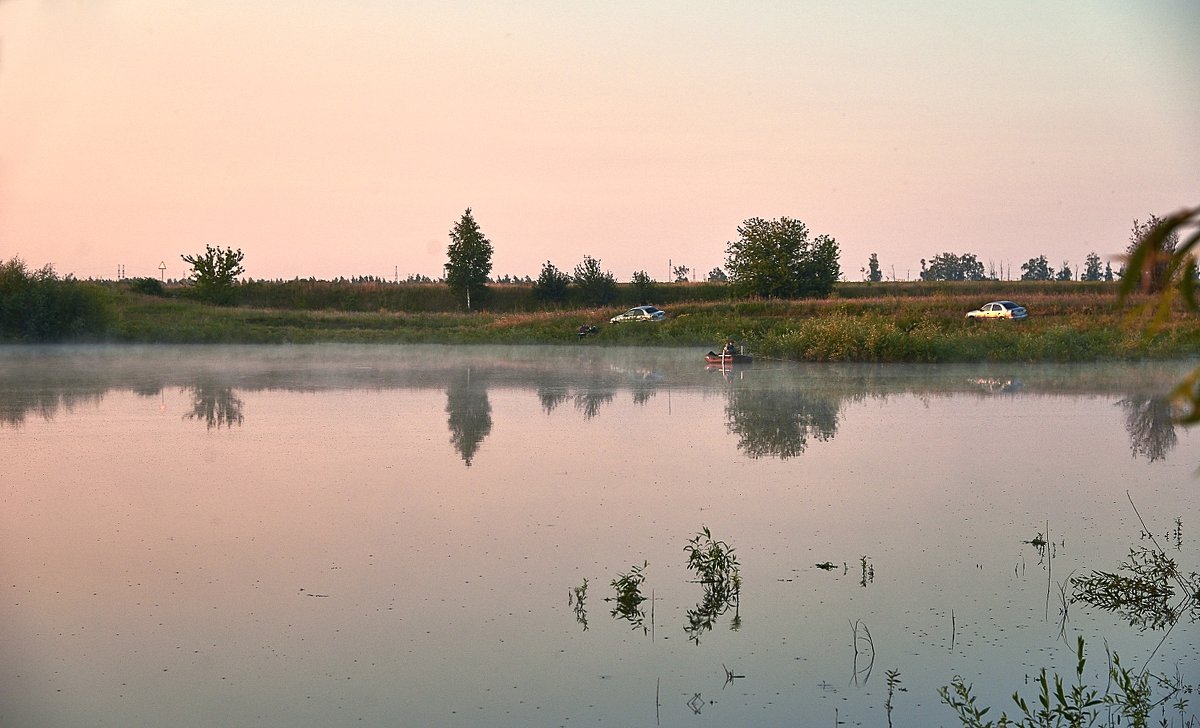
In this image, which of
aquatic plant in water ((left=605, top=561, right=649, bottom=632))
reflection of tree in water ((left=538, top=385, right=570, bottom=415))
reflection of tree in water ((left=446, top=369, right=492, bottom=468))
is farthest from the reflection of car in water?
aquatic plant in water ((left=605, top=561, right=649, bottom=632))

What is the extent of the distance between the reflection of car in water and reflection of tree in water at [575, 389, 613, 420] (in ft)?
25.2

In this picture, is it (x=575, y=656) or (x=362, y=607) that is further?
(x=362, y=607)

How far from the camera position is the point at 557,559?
9.11 m

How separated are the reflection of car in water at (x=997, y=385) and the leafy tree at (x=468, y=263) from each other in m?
47.1

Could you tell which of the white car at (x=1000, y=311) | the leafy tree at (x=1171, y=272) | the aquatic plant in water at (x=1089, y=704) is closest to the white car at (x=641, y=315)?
the white car at (x=1000, y=311)

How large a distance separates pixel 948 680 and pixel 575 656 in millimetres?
2119

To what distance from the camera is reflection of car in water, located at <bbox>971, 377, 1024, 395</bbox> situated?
2370 centimetres

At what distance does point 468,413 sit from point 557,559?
10.4 m

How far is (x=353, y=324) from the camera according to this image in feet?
180

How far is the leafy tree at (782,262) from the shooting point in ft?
206

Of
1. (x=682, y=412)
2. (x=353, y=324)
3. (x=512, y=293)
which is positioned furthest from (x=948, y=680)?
(x=512, y=293)

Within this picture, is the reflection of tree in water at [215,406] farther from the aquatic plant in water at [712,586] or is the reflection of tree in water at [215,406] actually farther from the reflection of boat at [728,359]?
the reflection of boat at [728,359]

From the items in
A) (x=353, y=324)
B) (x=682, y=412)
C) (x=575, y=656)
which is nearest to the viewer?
(x=575, y=656)

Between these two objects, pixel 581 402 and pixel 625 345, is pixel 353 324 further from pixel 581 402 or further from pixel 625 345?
pixel 581 402
